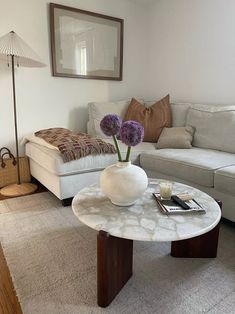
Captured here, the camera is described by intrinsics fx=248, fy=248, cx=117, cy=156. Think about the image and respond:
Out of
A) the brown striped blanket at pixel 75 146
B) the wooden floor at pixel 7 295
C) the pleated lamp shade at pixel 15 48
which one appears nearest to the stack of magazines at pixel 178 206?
the wooden floor at pixel 7 295

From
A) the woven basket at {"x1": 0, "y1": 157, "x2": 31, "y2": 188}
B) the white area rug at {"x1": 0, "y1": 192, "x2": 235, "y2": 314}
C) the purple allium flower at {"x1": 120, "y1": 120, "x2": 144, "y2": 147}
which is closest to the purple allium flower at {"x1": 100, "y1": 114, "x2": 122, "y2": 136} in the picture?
the purple allium flower at {"x1": 120, "y1": 120, "x2": 144, "y2": 147}

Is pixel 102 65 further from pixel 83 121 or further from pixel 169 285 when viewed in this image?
pixel 169 285

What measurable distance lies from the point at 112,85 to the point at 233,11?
64.8 inches

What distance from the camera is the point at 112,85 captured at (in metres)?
3.49

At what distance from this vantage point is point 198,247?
152 cm

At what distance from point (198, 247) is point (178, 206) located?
41 centimetres

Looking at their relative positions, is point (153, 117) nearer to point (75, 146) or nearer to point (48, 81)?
point (75, 146)

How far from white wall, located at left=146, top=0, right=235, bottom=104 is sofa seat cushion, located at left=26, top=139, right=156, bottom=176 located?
3.67 feet

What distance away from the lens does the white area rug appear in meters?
1.16

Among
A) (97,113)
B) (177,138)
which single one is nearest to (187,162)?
(177,138)

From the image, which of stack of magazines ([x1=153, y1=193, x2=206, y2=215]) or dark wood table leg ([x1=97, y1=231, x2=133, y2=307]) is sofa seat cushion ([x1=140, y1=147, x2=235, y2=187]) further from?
dark wood table leg ([x1=97, y1=231, x2=133, y2=307])

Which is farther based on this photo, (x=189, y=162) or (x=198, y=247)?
(x=189, y=162)

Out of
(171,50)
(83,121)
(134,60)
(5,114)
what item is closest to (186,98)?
(171,50)

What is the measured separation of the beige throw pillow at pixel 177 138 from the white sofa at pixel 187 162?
0.09 metres
